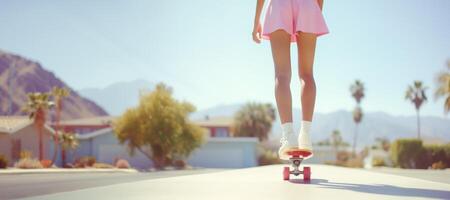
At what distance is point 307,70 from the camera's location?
11.6 ft

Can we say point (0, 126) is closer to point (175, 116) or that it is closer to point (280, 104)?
point (175, 116)

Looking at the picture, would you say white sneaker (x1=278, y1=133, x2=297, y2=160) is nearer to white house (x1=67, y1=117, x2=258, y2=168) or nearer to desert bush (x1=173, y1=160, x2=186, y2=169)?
desert bush (x1=173, y1=160, x2=186, y2=169)

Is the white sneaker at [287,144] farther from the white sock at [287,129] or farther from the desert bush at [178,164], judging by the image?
the desert bush at [178,164]

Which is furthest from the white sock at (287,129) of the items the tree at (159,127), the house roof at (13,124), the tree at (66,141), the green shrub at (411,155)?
the tree at (66,141)

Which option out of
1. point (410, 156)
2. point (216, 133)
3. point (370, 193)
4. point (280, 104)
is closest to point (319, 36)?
point (280, 104)

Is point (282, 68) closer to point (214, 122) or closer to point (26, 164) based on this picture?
point (26, 164)

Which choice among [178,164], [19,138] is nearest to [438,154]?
[178,164]

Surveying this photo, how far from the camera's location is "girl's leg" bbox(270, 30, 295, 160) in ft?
11.1

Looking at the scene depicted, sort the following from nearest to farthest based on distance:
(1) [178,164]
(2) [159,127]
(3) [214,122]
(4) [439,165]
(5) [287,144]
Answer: (5) [287,144] < (4) [439,165] < (2) [159,127] < (1) [178,164] < (3) [214,122]

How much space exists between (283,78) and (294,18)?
1.46 feet

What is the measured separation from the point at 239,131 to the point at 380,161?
20.1 meters

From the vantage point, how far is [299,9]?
3.45m

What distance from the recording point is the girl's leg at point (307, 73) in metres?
3.49

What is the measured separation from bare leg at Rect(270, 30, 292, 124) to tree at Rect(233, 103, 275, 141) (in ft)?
214
